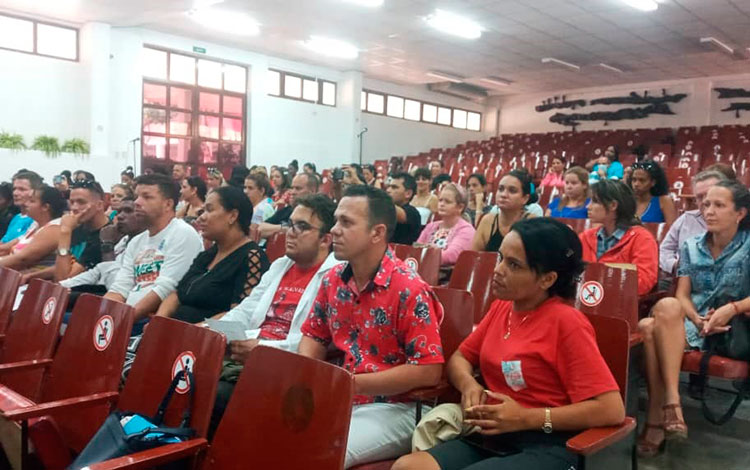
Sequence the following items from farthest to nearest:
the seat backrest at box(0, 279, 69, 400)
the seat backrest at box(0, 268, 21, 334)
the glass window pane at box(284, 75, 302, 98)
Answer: the glass window pane at box(284, 75, 302, 98)
the seat backrest at box(0, 268, 21, 334)
the seat backrest at box(0, 279, 69, 400)

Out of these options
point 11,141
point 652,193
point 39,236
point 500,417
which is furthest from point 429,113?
point 500,417

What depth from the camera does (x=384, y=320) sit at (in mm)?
1666

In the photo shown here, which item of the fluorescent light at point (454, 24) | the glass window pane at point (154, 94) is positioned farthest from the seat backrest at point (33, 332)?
the glass window pane at point (154, 94)

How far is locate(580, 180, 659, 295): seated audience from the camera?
2617 mm

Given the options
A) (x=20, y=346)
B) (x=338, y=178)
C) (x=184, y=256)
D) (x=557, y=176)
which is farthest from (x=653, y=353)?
(x=557, y=176)

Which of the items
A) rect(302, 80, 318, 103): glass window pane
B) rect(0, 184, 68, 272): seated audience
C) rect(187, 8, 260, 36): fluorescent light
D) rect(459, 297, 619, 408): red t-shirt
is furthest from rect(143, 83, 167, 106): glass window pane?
rect(459, 297, 619, 408): red t-shirt

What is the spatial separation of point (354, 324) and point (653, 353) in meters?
1.39

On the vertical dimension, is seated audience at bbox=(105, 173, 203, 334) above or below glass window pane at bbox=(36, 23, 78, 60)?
below

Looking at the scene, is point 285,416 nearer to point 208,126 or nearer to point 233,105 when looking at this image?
point 208,126

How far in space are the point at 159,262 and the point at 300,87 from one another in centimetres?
1019

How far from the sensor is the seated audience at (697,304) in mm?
2287

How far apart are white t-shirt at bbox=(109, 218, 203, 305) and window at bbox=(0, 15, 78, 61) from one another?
799 cm

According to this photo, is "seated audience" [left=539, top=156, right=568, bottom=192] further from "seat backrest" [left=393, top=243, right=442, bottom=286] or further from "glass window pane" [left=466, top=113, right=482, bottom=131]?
"glass window pane" [left=466, top=113, right=482, bottom=131]

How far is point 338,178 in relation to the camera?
552cm
